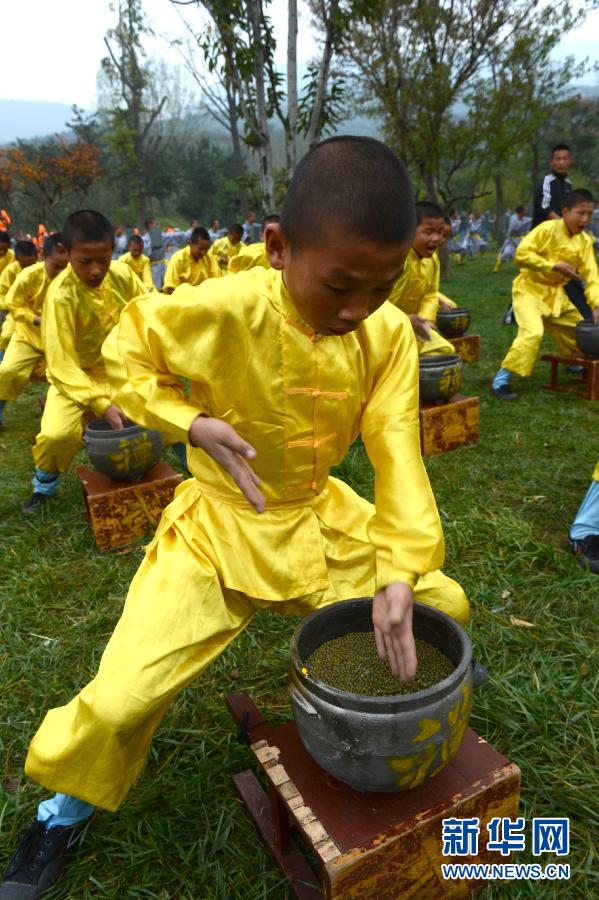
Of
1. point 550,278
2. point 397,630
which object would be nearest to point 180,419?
point 397,630

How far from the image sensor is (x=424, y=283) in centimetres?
593

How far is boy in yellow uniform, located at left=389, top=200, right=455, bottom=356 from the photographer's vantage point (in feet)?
17.1

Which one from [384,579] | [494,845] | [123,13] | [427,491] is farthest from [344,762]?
[123,13]

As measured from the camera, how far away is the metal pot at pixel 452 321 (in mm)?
7645

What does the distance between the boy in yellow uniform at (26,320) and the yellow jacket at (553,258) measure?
4601 millimetres

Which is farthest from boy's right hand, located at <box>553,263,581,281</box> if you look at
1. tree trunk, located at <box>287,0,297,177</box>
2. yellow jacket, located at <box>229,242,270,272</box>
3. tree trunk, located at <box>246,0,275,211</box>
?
tree trunk, located at <box>246,0,275,211</box>

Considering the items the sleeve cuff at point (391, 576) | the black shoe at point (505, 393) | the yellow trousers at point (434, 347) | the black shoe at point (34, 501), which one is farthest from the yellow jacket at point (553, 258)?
the sleeve cuff at point (391, 576)

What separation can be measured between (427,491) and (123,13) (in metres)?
24.2

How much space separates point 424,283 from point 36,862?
5.31 metres

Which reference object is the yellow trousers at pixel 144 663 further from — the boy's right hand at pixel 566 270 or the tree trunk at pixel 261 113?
the tree trunk at pixel 261 113

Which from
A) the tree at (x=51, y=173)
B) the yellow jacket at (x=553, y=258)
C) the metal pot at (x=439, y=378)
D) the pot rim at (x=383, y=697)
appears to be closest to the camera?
the pot rim at (x=383, y=697)

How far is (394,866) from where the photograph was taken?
162 cm

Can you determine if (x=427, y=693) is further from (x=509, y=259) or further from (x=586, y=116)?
(x=586, y=116)

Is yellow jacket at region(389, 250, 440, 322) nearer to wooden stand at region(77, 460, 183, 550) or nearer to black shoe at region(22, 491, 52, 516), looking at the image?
wooden stand at region(77, 460, 183, 550)
